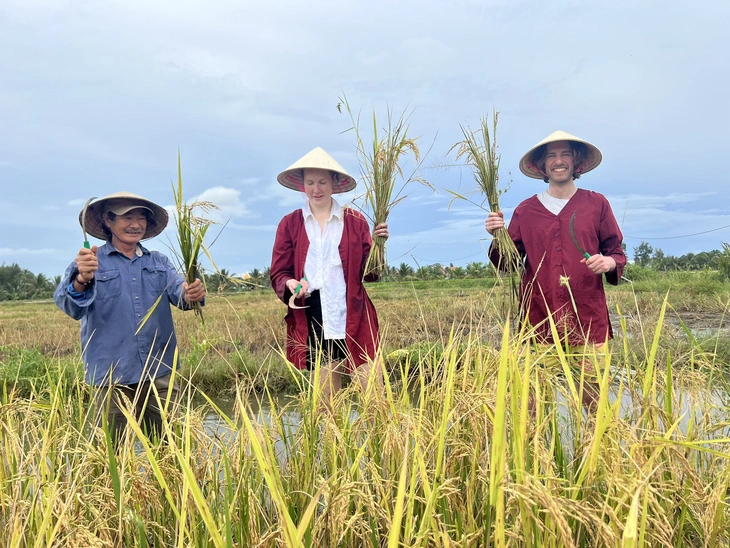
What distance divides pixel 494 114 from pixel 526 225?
64cm

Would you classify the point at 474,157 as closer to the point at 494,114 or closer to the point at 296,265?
the point at 494,114

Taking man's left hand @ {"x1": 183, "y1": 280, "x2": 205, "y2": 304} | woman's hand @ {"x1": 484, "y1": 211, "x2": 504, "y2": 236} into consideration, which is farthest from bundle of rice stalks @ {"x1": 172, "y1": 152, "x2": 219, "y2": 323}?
woman's hand @ {"x1": 484, "y1": 211, "x2": 504, "y2": 236}

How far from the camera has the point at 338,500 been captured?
1.18m

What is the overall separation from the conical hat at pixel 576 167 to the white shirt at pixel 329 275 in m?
1.19

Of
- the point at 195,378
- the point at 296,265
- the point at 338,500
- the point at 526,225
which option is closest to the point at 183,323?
the point at 195,378

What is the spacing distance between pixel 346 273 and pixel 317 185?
523 millimetres

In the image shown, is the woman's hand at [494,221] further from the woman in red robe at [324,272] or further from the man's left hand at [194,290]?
the man's left hand at [194,290]

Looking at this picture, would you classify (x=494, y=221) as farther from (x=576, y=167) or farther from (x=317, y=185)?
(x=317, y=185)

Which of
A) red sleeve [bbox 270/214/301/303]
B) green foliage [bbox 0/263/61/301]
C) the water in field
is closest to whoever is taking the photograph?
the water in field

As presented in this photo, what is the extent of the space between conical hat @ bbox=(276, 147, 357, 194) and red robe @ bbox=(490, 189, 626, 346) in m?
0.97

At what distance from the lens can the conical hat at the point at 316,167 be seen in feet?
8.78

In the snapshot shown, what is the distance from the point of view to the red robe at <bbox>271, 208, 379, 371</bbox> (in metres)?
2.71

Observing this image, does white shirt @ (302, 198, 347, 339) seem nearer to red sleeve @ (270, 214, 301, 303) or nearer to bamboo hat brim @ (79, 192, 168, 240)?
red sleeve @ (270, 214, 301, 303)

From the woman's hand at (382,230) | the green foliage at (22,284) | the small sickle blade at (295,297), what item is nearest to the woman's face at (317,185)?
the woman's hand at (382,230)
